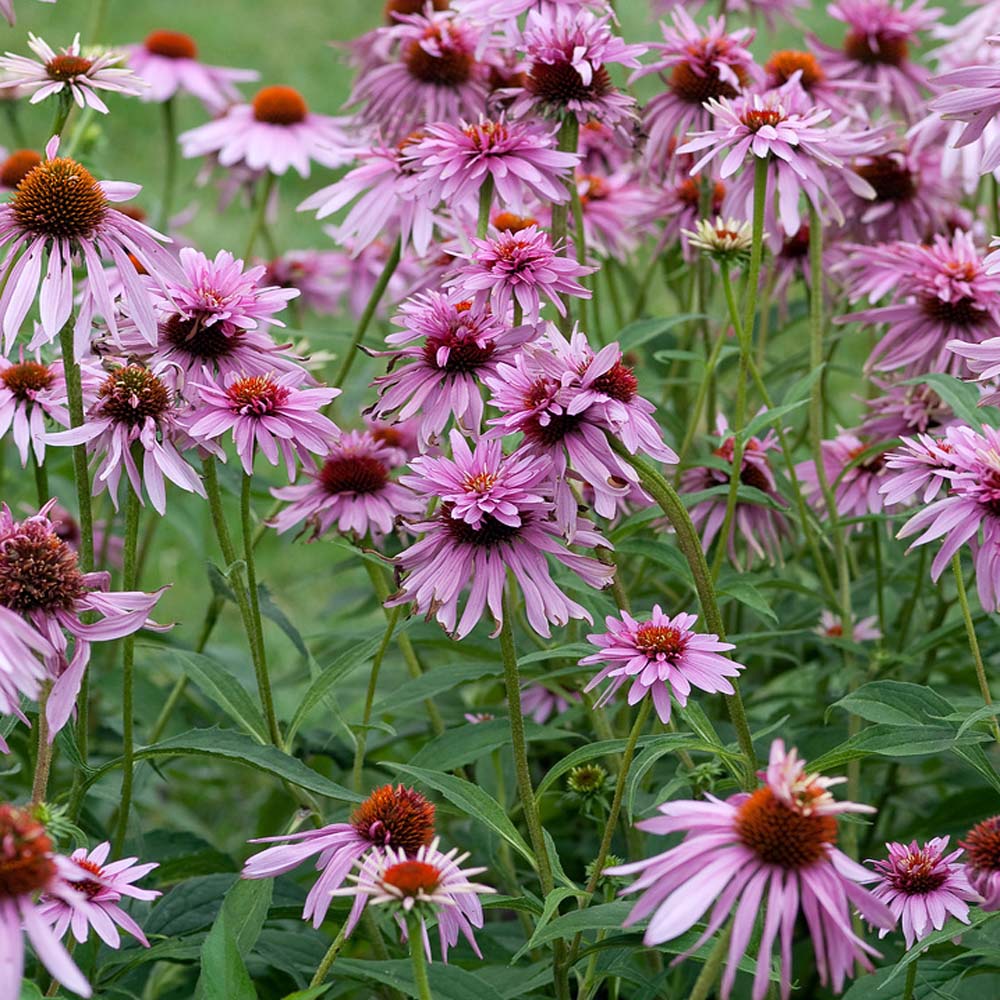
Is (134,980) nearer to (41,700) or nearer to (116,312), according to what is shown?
(41,700)

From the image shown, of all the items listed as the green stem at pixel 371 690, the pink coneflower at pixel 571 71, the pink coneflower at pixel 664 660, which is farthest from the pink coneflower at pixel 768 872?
the pink coneflower at pixel 571 71

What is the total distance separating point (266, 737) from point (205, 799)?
1215 mm

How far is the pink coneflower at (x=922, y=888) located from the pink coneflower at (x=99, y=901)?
19.9 inches

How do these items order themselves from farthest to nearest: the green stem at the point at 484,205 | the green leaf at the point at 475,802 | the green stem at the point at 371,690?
the green stem at the point at 484,205, the green stem at the point at 371,690, the green leaf at the point at 475,802

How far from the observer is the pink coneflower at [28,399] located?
49.9 inches

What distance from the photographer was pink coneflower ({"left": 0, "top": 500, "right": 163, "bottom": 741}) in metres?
0.98

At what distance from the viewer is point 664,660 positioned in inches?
41.6

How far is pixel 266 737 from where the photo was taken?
48.6 inches

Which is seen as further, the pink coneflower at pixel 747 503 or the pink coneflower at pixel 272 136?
the pink coneflower at pixel 272 136

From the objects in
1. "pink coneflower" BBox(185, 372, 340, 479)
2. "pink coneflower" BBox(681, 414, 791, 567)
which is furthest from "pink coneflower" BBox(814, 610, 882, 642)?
"pink coneflower" BBox(185, 372, 340, 479)

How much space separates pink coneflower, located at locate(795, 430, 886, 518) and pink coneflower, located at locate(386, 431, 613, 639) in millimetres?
544

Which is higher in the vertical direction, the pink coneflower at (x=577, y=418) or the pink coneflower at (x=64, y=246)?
the pink coneflower at (x=64, y=246)

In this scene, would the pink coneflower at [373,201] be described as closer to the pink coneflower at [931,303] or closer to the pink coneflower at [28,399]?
the pink coneflower at [28,399]

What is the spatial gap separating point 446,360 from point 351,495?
293 mm
